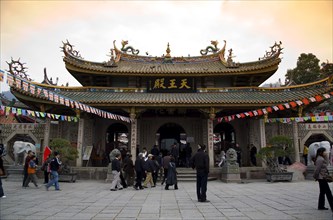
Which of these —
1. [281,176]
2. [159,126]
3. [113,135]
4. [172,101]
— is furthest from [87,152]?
[281,176]

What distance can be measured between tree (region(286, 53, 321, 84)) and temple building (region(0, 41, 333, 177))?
11.2 m

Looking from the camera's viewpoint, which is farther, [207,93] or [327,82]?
[207,93]

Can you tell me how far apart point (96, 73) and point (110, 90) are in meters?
1.50

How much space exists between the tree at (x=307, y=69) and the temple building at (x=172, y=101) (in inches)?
441

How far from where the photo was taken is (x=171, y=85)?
17.6 metres

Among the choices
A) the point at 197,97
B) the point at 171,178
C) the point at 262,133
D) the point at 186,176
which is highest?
the point at 197,97

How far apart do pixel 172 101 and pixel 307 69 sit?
19772 mm

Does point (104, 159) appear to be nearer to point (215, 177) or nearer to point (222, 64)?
point (215, 177)

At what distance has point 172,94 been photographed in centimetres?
1697

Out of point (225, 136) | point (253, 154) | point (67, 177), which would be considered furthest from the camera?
point (225, 136)

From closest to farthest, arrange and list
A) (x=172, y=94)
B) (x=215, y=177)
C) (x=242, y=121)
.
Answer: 1. (x=215, y=177)
2. (x=172, y=94)
3. (x=242, y=121)

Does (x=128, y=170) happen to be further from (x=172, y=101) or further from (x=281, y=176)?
(x=281, y=176)

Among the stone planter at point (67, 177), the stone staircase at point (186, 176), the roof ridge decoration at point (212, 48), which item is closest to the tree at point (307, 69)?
the roof ridge decoration at point (212, 48)

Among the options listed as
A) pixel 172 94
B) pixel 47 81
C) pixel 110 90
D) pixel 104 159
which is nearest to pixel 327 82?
pixel 172 94
